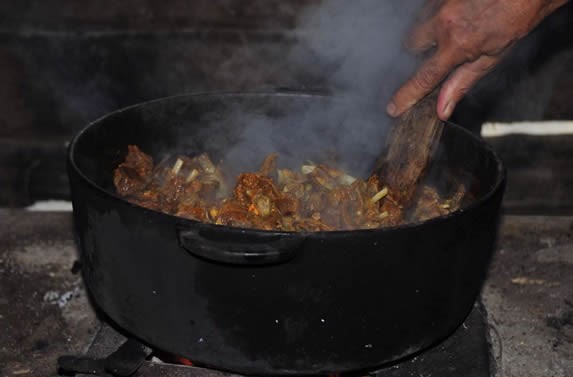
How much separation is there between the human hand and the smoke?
0.67 m

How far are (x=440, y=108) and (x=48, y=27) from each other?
2.40 m

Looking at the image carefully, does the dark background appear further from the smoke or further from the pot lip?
the pot lip

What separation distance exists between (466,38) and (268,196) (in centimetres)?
88

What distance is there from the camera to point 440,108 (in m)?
2.31

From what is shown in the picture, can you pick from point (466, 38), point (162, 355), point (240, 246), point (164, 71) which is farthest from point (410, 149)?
point (164, 71)

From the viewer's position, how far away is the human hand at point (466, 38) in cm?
205

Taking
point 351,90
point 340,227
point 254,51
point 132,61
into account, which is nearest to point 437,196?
point 340,227

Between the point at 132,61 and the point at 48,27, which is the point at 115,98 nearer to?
the point at 132,61

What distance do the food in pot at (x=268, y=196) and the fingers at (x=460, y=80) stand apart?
434mm

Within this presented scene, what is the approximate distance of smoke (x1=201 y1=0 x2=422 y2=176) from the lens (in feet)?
9.93

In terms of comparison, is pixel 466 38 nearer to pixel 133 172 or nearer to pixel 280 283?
pixel 280 283

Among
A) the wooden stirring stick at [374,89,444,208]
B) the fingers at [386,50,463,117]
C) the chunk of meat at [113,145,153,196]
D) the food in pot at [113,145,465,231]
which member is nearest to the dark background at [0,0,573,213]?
the food in pot at [113,145,465,231]

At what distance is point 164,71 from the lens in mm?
3850

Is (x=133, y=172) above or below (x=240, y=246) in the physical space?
below
